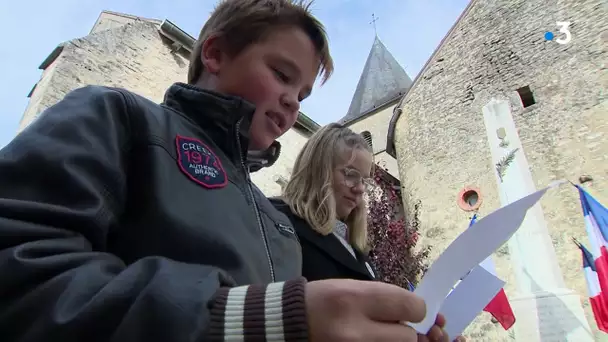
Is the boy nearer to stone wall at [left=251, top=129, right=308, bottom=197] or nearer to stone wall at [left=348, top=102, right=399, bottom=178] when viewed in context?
stone wall at [left=251, top=129, right=308, bottom=197]

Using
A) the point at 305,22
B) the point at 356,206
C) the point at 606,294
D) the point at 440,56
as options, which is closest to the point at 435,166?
the point at 440,56

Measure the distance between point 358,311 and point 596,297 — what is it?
671cm

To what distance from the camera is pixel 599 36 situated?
8305 mm

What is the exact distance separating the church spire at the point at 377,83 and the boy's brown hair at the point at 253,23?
1723cm

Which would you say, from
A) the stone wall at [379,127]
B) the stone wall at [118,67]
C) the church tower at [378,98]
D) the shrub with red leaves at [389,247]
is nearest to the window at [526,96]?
the shrub with red leaves at [389,247]

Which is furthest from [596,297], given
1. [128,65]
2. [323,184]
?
[128,65]

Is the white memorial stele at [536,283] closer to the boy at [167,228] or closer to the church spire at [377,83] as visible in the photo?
the boy at [167,228]

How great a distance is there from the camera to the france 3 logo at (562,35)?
28.9 feet

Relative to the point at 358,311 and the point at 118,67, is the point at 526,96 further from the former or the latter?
the point at 358,311

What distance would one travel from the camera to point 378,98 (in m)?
20.5

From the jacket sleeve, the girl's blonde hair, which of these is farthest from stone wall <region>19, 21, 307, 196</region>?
the jacket sleeve

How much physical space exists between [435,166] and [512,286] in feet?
11.3

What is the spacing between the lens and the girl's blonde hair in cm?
217

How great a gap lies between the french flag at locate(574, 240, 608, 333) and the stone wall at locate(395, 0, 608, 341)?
130 cm
